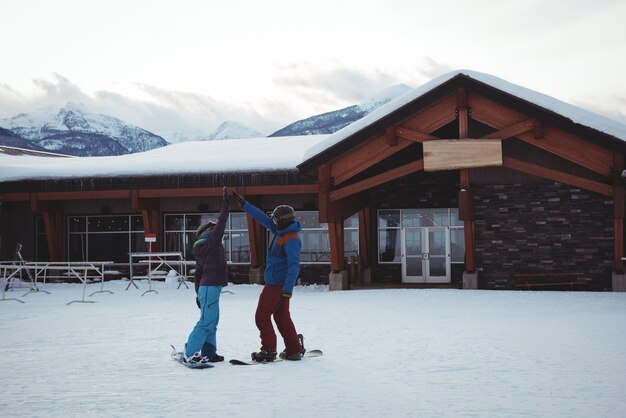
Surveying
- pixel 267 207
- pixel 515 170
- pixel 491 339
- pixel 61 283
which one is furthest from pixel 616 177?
pixel 61 283

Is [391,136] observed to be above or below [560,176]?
above

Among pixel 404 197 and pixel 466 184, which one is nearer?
pixel 466 184

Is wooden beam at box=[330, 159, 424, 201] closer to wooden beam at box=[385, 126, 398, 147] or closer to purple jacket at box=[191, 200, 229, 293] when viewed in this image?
wooden beam at box=[385, 126, 398, 147]

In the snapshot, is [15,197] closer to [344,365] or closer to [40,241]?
[40,241]

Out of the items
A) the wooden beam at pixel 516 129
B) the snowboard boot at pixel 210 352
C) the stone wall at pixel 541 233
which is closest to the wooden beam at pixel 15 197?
the stone wall at pixel 541 233

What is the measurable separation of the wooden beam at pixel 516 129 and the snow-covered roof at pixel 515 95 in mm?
535

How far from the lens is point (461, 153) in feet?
55.5

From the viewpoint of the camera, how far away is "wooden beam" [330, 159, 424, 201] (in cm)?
1734

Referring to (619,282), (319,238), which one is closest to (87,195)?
(319,238)

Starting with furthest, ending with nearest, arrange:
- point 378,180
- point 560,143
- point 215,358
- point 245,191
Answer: point 245,191 → point 378,180 → point 560,143 → point 215,358

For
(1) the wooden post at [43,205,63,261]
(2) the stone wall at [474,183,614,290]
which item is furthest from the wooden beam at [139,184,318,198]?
(2) the stone wall at [474,183,614,290]

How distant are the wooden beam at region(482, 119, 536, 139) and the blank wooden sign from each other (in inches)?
6.4

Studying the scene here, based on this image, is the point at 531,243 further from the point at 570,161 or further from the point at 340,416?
the point at 340,416

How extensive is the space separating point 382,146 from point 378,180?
860 mm
